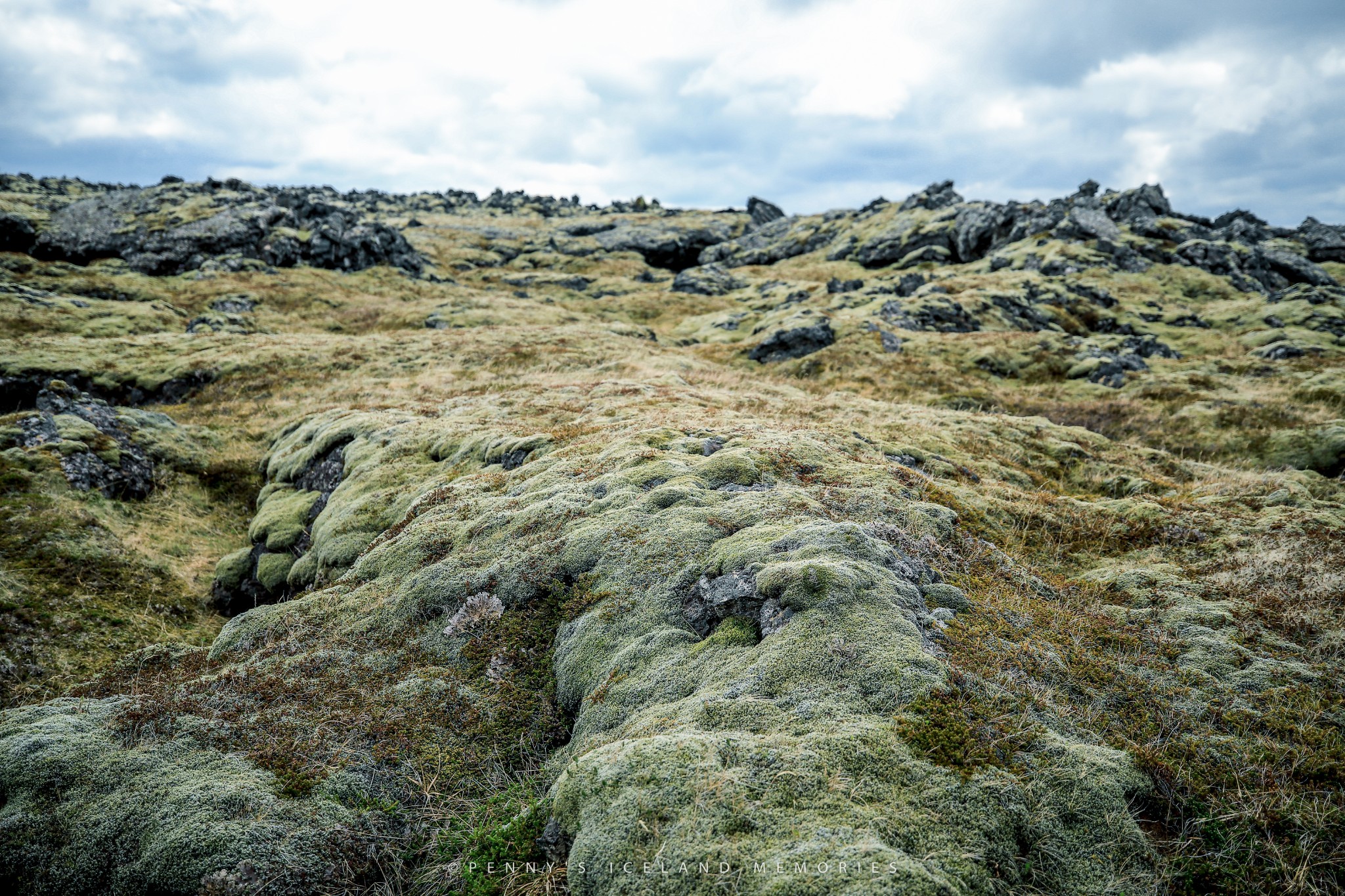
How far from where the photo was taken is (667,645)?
969 centimetres

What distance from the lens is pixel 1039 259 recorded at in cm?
8869

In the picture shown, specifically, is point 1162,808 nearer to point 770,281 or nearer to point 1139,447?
point 1139,447

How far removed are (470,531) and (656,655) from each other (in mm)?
6995

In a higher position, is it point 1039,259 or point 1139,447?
point 1039,259

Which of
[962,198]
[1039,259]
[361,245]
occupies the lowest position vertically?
[1039,259]

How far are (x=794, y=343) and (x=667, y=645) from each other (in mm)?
49532

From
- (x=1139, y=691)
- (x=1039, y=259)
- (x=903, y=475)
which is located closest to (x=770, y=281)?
(x=1039, y=259)

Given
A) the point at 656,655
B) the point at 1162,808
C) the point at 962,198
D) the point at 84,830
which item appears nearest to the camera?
the point at 1162,808

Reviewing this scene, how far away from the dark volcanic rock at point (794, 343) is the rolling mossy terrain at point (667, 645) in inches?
922

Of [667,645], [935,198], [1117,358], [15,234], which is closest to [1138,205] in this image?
[935,198]

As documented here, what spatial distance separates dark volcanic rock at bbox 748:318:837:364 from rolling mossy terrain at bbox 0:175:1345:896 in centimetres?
2342

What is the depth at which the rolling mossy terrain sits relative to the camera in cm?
638

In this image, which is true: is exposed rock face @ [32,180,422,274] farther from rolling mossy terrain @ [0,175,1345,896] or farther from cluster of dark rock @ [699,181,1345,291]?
cluster of dark rock @ [699,181,1345,291]

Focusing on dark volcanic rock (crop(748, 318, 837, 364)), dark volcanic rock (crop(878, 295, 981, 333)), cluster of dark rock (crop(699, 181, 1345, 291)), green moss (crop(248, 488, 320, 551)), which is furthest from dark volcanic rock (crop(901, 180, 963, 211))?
green moss (crop(248, 488, 320, 551))
